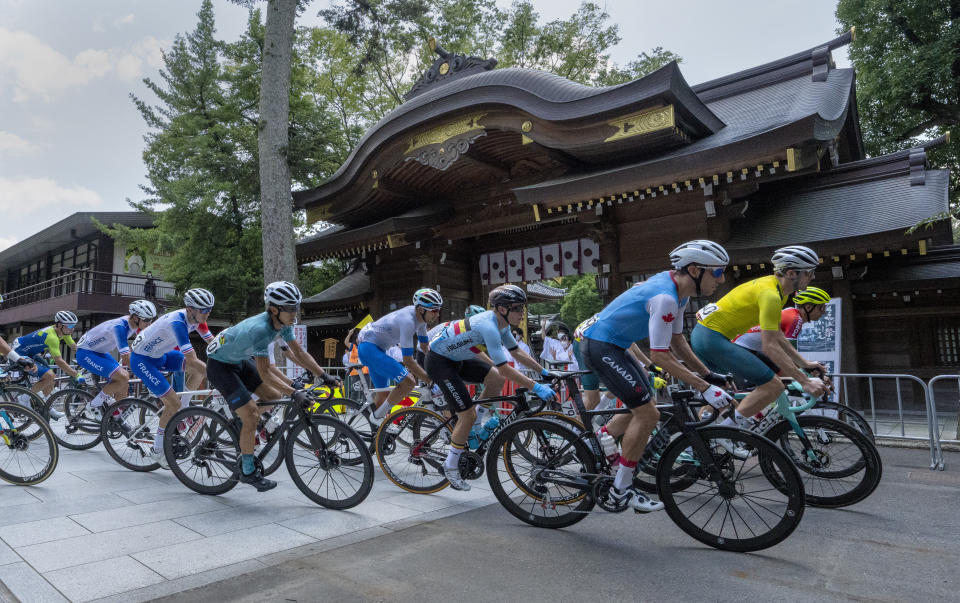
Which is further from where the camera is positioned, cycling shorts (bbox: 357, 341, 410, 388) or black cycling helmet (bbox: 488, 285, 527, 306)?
cycling shorts (bbox: 357, 341, 410, 388)

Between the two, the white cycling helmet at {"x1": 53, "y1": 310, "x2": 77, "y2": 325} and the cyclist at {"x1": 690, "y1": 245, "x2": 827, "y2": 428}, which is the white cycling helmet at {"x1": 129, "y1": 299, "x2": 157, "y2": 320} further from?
the cyclist at {"x1": 690, "y1": 245, "x2": 827, "y2": 428}

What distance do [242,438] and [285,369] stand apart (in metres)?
7.37

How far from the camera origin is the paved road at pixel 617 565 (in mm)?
2953

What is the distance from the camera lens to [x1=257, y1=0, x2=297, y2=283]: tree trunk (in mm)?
12055

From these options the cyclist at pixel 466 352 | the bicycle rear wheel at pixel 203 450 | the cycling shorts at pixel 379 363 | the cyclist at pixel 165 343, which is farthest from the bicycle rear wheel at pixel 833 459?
the cyclist at pixel 165 343

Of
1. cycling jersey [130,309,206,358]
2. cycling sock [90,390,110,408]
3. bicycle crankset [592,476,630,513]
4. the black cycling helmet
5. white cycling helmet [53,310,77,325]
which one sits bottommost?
bicycle crankset [592,476,630,513]

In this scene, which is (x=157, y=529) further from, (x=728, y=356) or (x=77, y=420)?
(x=728, y=356)

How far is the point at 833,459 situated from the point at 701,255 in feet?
7.60

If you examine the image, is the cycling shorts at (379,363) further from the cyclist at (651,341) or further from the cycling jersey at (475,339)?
the cyclist at (651,341)

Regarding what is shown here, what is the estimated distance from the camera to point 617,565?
11.0 feet

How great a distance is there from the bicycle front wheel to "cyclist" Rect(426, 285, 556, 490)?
77 centimetres

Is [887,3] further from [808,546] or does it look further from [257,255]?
[257,255]

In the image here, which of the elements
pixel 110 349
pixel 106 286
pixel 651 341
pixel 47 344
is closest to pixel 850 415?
pixel 651 341

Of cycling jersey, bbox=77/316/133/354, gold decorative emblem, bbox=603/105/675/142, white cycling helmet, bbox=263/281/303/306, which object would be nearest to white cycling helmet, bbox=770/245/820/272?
white cycling helmet, bbox=263/281/303/306
